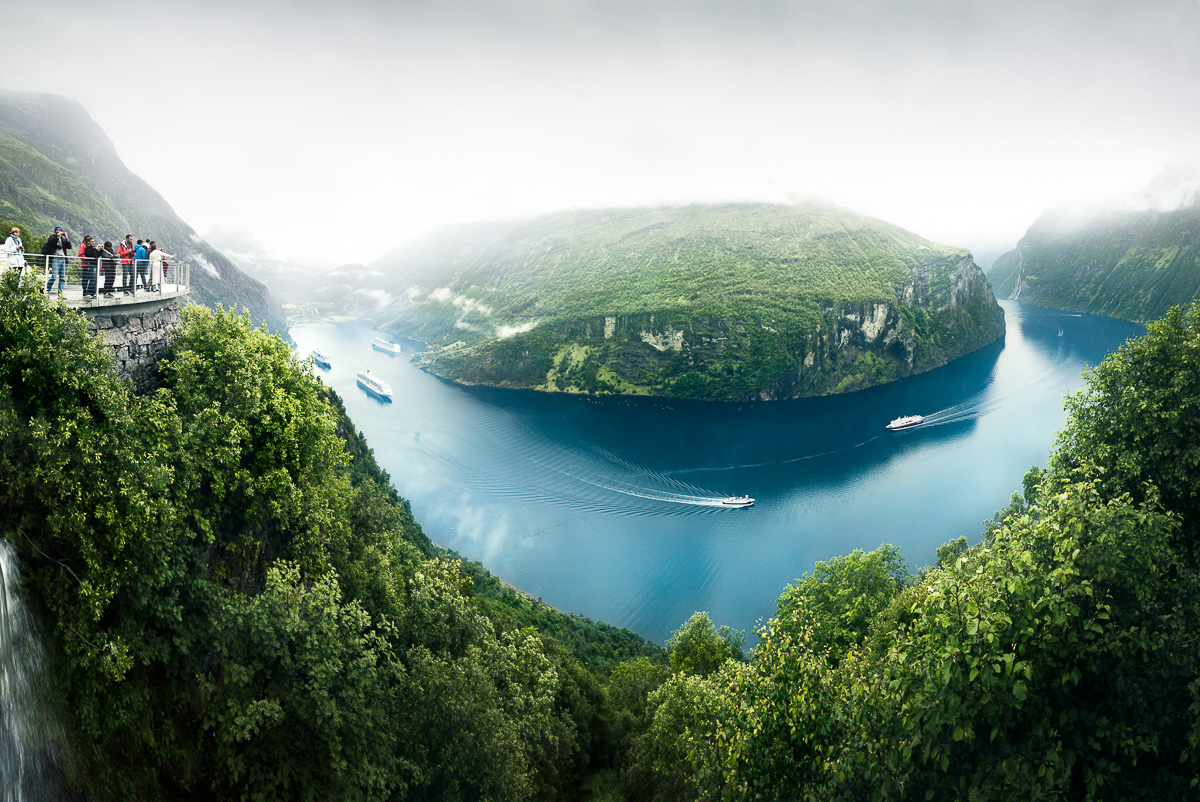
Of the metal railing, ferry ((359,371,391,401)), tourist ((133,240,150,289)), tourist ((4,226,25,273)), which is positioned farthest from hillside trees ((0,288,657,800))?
ferry ((359,371,391,401))

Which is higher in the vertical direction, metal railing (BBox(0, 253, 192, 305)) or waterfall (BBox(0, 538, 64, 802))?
metal railing (BBox(0, 253, 192, 305))

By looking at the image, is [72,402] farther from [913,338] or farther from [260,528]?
[913,338]

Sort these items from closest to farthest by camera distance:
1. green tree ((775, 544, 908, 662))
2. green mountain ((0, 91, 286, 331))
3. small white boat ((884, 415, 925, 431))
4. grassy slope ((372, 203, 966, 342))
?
green tree ((775, 544, 908, 662)), green mountain ((0, 91, 286, 331)), small white boat ((884, 415, 925, 431)), grassy slope ((372, 203, 966, 342))

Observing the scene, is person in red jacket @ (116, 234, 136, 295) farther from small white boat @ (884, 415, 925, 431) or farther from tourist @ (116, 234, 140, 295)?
small white boat @ (884, 415, 925, 431)

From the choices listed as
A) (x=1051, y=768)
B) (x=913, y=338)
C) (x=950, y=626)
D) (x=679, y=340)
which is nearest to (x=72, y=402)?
(x=950, y=626)

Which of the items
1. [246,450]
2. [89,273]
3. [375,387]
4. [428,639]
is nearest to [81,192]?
[375,387]
